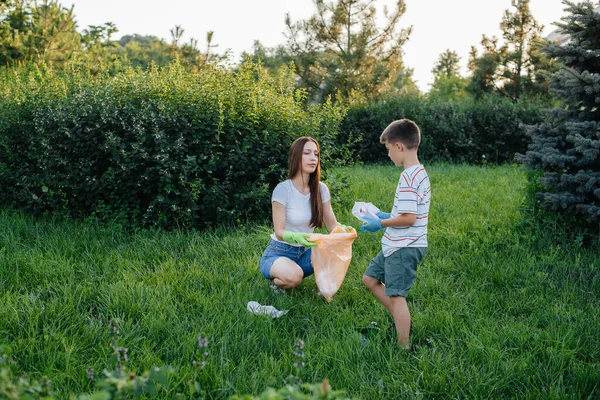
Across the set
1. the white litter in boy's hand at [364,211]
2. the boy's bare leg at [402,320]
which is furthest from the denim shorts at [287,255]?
the boy's bare leg at [402,320]

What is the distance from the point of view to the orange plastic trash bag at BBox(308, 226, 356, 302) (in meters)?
3.76

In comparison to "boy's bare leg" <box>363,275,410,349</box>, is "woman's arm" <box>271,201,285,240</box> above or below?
above

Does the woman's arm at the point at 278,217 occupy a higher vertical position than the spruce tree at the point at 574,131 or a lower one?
lower

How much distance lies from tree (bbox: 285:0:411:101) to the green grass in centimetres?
1548

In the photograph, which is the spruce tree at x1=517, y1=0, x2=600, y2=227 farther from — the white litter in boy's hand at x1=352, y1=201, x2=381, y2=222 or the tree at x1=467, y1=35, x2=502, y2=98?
the tree at x1=467, y1=35, x2=502, y2=98

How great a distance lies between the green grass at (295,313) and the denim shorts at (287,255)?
0.17 meters

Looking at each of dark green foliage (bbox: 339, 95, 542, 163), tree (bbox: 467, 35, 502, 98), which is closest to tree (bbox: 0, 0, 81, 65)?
dark green foliage (bbox: 339, 95, 542, 163)

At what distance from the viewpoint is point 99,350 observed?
10.2 ft

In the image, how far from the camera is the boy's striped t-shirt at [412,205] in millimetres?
3107

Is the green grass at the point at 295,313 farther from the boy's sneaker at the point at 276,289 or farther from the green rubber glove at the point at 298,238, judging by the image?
the green rubber glove at the point at 298,238

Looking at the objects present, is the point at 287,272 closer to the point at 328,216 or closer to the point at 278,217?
the point at 278,217

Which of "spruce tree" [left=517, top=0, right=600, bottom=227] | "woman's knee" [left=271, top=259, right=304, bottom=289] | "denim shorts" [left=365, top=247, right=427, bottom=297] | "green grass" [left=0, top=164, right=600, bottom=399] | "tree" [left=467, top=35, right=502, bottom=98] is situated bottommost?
"green grass" [left=0, top=164, right=600, bottom=399]

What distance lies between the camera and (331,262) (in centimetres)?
381

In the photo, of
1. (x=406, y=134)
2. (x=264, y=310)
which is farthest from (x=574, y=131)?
(x=264, y=310)
